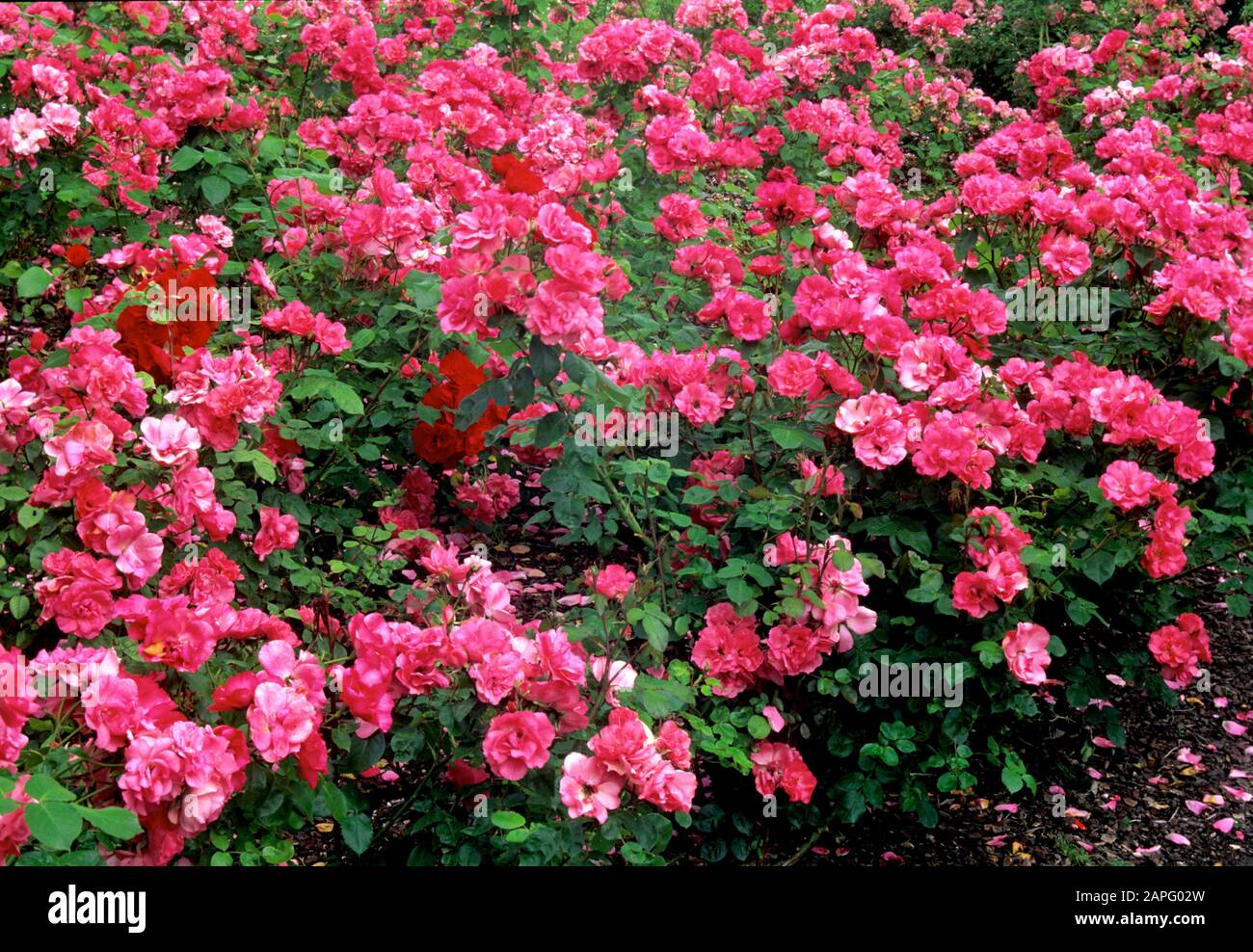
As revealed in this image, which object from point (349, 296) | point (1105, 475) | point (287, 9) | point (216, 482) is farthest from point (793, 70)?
point (216, 482)

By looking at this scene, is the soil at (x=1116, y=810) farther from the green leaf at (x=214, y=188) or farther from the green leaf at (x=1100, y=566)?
the green leaf at (x=214, y=188)

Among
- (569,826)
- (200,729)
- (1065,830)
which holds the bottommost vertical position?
(1065,830)

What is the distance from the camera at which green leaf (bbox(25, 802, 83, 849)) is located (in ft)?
5.19

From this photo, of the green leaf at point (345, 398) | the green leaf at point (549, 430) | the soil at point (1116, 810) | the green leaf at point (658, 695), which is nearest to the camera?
the green leaf at point (658, 695)

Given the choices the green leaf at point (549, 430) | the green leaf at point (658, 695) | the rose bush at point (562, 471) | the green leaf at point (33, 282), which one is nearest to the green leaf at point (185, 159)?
the rose bush at point (562, 471)

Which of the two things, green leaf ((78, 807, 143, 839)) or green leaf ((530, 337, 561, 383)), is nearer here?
green leaf ((78, 807, 143, 839))

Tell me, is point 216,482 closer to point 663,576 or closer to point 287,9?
point 663,576

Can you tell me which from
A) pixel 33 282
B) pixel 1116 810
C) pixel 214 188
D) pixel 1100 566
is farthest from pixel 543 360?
pixel 1116 810

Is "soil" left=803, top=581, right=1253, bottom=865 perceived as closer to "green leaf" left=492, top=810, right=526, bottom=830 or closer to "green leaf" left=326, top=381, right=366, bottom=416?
"green leaf" left=492, top=810, right=526, bottom=830

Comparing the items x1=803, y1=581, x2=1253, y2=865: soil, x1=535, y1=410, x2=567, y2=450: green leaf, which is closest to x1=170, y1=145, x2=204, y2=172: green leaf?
x1=535, y1=410, x2=567, y2=450: green leaf

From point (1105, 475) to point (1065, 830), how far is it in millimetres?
1049

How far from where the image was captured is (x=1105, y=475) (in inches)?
104

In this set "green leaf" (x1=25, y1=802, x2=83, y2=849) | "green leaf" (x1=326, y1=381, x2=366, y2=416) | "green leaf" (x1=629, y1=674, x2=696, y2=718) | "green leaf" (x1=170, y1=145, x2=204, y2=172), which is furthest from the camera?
"green leaf" (x1=170, y1=145, x2=204, y2=172)

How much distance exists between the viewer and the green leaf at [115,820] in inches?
63.9
